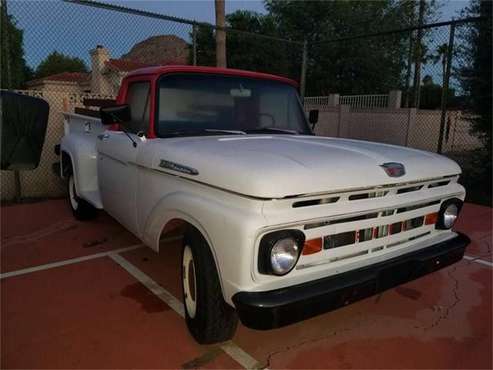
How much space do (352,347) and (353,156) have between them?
1277 mm

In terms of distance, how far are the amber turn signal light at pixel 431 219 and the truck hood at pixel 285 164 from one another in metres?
0.30

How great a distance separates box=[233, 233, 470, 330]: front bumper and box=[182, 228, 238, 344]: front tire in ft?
0.98

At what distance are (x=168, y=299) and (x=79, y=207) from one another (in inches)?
105

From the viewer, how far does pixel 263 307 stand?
7.00 ft

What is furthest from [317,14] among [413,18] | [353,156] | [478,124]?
[353,156]

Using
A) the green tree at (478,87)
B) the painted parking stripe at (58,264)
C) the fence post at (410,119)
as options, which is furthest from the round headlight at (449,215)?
the fence post at (410,119)

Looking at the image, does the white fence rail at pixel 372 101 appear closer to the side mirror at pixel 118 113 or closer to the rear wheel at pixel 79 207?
the rear wheel at pixel 79 207

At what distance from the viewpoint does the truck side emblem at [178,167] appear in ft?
8.64

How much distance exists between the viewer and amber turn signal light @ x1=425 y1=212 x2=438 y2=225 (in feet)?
9.82

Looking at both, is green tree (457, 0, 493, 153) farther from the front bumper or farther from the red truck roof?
the front bumper

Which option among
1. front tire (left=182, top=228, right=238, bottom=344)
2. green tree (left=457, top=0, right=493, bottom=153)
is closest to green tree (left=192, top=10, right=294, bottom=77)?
green tree (left=457, top=0, right=493, bottom=153)

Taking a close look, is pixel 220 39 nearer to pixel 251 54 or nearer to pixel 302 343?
pixel 302 343

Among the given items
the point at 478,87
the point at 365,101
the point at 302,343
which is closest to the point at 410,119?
the point at 365,101

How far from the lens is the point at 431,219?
3.03 metres
